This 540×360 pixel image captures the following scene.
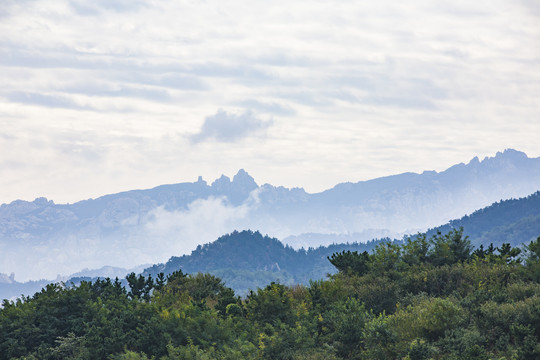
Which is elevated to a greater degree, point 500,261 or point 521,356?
point 500,261

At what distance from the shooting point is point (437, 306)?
30578 mm

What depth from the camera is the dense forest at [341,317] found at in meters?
29.5

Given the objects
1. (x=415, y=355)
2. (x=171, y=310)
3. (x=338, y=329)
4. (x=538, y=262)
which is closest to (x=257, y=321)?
(x=171, y=310)

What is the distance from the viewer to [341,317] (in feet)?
118

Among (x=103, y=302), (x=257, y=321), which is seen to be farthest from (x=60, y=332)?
(x=257, y=321)

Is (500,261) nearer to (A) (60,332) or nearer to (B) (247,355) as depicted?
(B) (247,355)

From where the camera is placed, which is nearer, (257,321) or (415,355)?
(415,355)

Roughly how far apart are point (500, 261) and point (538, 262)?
13.0 feet

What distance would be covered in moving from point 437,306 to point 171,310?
60.1 ft

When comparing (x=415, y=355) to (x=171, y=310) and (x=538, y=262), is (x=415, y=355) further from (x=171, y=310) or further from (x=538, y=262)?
(x=171, y=310)

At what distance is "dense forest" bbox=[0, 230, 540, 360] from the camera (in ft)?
96.7

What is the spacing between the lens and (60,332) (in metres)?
43.2

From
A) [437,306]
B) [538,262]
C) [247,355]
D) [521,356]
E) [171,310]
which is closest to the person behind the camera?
[521,356]

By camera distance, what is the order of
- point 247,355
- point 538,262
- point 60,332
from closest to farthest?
point 247,355
point 538,262
point 60,332
